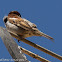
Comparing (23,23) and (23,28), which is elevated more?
(23,23)

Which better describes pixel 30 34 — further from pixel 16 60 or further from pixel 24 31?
pixel 16 60

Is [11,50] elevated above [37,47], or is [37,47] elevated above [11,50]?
[37,47]

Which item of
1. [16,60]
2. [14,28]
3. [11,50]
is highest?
[14,28]

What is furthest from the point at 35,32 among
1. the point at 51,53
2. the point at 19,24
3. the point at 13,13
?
the point at 13,13

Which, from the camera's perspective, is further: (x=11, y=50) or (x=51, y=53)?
(x=51, y=53)

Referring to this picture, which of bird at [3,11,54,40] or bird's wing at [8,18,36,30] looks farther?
bird's wing at [8,18,36,30]

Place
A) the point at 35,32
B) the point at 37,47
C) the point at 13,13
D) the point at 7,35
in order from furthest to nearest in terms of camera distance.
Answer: the point at 13,13 < the point at 35,32 < the point at 37,47 < the point at 7,35

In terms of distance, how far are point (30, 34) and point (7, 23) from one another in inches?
24.5


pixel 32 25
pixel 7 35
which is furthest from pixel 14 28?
pixel 7 35

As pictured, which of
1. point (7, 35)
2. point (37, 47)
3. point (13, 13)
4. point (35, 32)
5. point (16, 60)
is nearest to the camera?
point (16, 60)

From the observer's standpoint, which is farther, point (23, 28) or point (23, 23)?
point (23, 23)

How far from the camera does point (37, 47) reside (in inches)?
122

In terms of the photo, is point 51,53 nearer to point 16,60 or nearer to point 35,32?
point 35,32

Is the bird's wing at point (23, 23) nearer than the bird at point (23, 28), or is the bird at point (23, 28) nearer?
the bird at point (23, 28)
